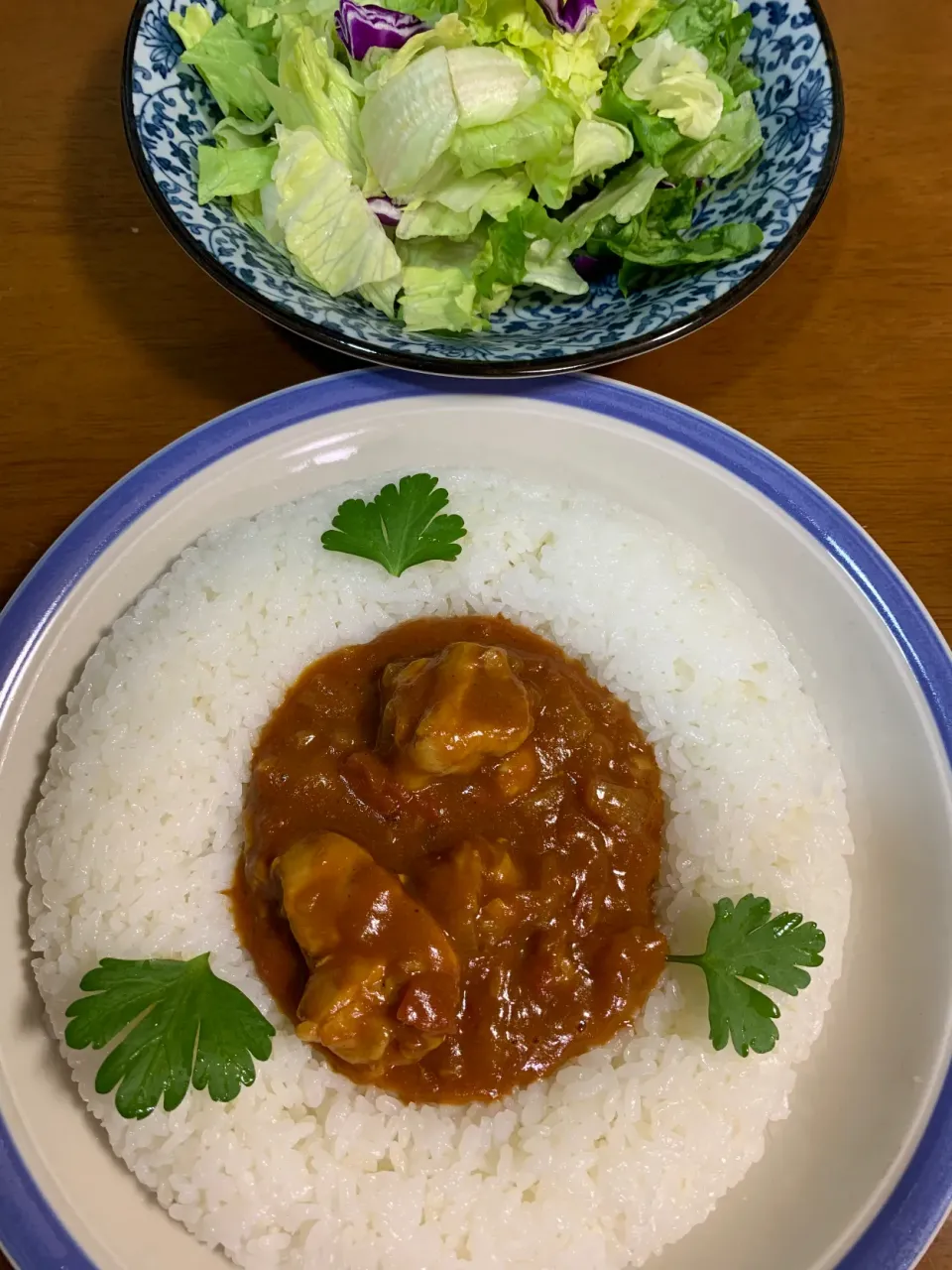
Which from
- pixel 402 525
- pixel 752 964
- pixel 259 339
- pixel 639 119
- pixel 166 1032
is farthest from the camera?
pixel 259 339

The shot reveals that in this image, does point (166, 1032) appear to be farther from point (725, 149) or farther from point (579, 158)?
point (725, 149)

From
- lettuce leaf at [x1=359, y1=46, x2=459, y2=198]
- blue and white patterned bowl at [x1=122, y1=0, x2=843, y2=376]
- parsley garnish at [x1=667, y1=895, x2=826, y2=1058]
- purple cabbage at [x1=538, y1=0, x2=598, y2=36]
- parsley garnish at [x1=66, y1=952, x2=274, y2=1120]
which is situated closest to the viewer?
parsley garnish at [x1=66, y1=952, x2=274, y2=1120]

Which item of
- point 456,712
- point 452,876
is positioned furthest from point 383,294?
point 452,876

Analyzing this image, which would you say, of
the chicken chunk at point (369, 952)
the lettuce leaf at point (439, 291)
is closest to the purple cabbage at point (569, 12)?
the lettuce leaf at point (439, 291)

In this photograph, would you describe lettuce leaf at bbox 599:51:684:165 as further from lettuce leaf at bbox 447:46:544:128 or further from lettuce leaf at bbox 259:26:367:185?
lettuce leaf at bbox 259:26:367:185

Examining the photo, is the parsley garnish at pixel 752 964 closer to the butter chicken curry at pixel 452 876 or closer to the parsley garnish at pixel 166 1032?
the butter chicken curry at pixel 452 876

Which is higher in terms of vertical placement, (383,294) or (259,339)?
(383,294)

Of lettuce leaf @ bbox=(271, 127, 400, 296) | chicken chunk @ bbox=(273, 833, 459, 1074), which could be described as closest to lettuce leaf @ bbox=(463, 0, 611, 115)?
lettuce leaf @ bbox=(271, 127, 400, 296)
